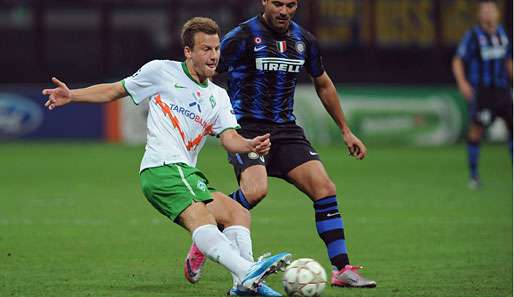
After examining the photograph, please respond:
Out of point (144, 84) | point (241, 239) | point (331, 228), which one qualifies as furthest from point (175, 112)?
point (331, 228)

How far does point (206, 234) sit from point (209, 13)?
17452mm

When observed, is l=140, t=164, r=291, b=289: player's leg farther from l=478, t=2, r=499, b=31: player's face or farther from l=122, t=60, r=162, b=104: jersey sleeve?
l=478, t=2, r=499, b=31: player's face

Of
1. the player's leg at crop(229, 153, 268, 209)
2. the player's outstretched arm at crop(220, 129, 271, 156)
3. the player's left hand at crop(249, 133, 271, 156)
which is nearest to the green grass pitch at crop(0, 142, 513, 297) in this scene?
the player's leg at crop(229, 153, 268, 209)

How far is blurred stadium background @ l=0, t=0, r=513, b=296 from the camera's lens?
8.37m

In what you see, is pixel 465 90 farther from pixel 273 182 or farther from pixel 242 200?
pixel 242 200

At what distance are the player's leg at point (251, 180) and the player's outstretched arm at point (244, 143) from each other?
2.45 feet

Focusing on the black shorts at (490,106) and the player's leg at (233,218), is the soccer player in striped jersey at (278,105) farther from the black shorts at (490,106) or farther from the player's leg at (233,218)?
the black shorts at (490,106)

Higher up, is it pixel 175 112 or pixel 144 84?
pixel 144 84

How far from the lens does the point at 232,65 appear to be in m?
8.16

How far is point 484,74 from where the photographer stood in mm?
14703

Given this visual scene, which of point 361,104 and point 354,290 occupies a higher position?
point 354,290

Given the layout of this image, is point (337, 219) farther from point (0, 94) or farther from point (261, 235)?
point (0, 94)

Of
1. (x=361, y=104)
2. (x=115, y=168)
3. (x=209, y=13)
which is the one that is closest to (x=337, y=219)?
(x=115, y=168)

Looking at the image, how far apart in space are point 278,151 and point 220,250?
61.8 inches
